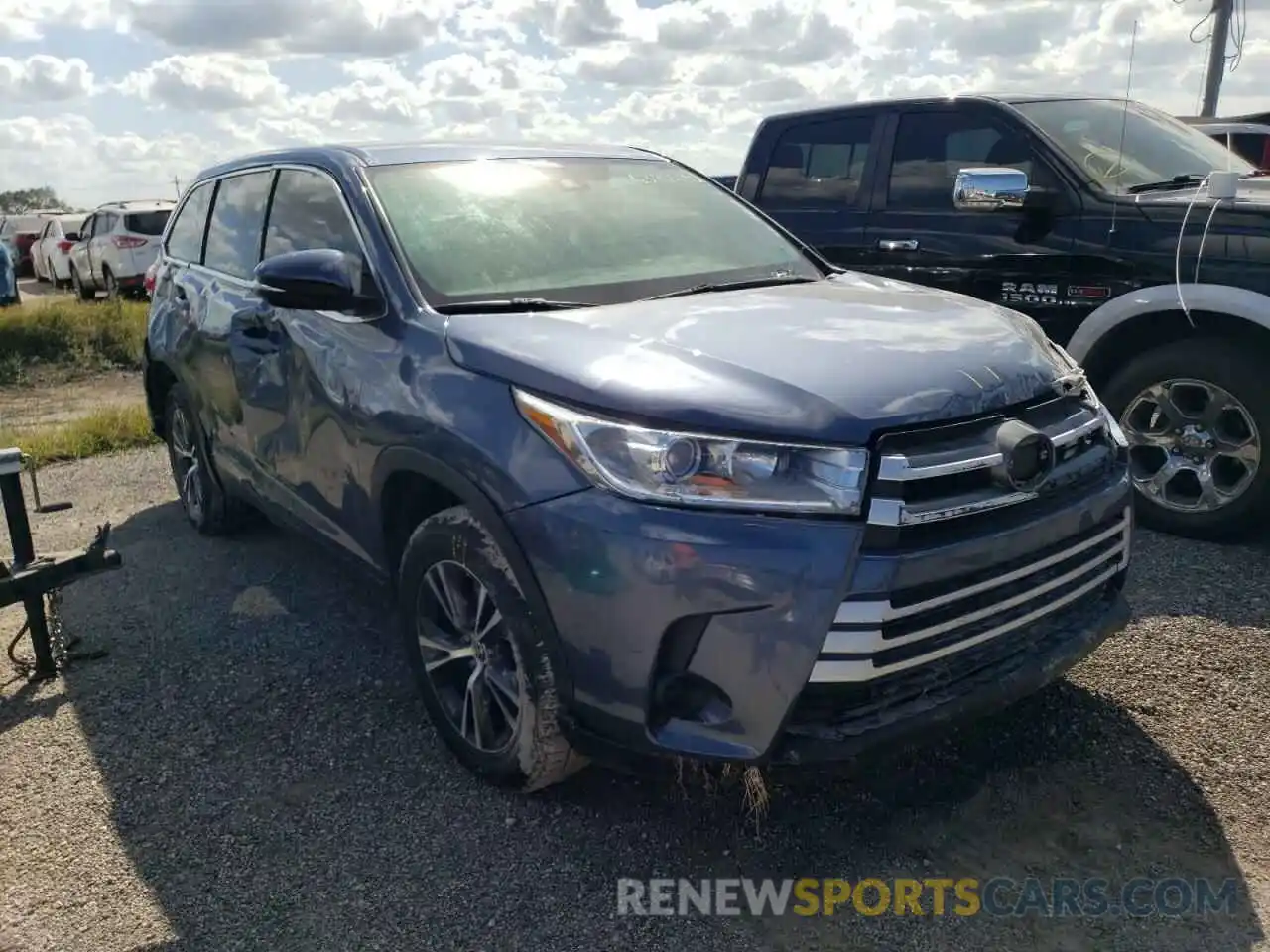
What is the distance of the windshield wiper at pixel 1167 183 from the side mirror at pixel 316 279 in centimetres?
353

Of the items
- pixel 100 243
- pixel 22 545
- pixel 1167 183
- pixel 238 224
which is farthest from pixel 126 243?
pixel 1167 183

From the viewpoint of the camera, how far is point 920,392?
A: 8.26ft

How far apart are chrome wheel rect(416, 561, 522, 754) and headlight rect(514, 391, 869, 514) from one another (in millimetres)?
580

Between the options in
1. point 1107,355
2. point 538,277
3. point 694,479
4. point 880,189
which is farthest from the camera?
point 880,189

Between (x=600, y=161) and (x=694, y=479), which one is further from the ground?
(x=600, y=161)

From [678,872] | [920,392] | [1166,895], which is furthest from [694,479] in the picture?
[1166,895]

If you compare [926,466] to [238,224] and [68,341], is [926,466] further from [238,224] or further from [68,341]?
[68,341]

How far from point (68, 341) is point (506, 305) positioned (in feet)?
39.6

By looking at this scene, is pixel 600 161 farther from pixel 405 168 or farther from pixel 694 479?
pixel 694 479

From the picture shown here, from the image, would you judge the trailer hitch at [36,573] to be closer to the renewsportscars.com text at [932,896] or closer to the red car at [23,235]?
the renewsportscars.com text at [932,896]

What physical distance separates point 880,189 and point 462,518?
375 cm

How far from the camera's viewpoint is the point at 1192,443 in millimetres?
4617

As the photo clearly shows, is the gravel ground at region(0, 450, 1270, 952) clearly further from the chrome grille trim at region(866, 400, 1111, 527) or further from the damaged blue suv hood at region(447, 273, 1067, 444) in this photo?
the damaged blue suv hood at region(447, 273, 1067, 444)

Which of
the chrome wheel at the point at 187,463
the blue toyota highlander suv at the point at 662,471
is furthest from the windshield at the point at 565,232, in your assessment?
the chrome wheel at the point at 187,463
